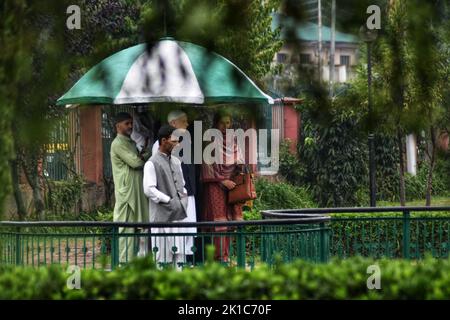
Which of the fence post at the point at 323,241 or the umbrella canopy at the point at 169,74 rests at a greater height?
the umbrella canopy at the point at 169,74

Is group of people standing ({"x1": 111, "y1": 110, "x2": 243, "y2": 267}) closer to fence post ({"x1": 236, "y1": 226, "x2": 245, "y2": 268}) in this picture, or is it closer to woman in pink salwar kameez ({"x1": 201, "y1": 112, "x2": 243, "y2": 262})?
woman in pink salwar kameez ({"x1": 201, "y1": 112, "x2": 243, "y2": 262})

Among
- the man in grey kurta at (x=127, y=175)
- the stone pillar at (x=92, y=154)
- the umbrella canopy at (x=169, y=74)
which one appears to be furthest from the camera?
the stone pillar at (x=92, y=154)

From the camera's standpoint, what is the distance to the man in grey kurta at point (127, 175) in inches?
458

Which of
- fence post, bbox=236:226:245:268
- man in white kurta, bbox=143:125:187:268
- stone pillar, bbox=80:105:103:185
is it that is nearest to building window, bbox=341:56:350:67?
fence post, bbox=236:226:245:268

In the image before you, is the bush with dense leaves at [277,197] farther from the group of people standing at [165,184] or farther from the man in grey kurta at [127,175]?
the man in grey kurta at [127,175]

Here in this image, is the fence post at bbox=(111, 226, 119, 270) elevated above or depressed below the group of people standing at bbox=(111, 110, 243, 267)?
below

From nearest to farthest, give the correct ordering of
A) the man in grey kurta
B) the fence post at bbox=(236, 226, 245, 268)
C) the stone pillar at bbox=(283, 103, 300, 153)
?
the fence post at bbox=(236, 226, 245, 268), the man in grey kurta, the stone pillar at bbox=(283, 103, 300, 153)

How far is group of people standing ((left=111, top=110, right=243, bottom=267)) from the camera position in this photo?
1109 centimetres

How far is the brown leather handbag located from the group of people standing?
0.07 m

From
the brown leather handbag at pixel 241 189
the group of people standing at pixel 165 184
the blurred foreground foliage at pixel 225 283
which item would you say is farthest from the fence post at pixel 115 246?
the brown leather handbag at pixel 241 189

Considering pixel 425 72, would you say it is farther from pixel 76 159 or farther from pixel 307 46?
pixel 76 159

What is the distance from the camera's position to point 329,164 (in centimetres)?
2325
